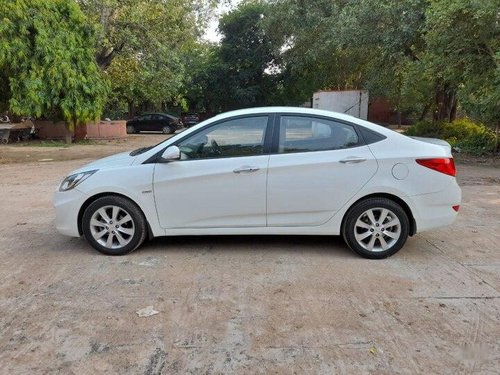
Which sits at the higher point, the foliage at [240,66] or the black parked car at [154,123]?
the foliage at [240,66]

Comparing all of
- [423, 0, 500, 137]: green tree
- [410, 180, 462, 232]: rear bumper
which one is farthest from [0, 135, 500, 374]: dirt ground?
[423, 0, 500, 137]: green tree

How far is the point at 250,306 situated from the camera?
12.5ft

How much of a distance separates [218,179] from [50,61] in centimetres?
1332

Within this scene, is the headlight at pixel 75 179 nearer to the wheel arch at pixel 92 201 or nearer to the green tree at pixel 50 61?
the wheel arch at pixel 92 201

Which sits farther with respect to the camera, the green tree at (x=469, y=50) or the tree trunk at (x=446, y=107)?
the tree trunk at (x=446, y=107)

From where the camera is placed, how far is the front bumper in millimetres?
5008

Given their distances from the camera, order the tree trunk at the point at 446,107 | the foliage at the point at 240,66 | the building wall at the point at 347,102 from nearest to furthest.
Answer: the tree trunk at the point at 446,107
the building wall at the point at 347,102
the foliage at the point at 240,66

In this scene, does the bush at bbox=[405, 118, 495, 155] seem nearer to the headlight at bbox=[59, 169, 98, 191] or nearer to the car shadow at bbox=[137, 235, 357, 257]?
the car shadow at bbox=[137, 235, 357, 257]

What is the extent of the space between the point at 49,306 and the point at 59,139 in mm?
20484

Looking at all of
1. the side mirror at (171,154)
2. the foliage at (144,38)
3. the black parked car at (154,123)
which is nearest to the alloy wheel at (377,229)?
the side mirror at (171,154)

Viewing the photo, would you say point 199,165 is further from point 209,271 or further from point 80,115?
point 80,115

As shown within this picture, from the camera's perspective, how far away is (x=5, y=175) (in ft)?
38.0

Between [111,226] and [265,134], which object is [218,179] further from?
[111,226]

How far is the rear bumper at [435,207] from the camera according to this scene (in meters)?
4.88
